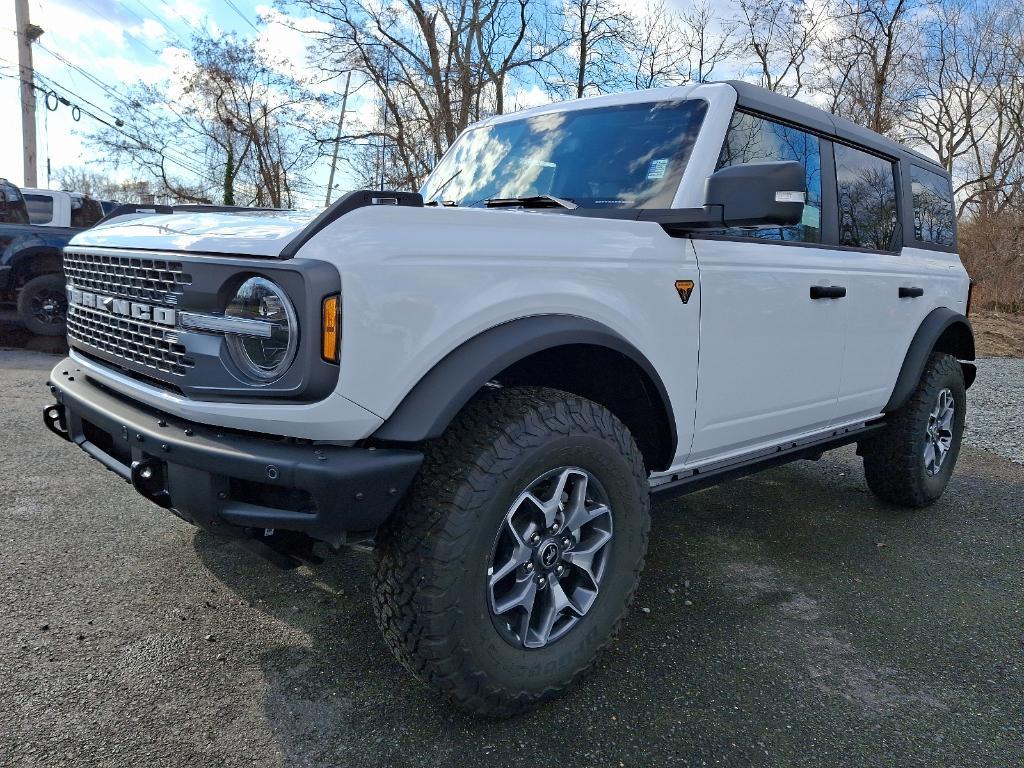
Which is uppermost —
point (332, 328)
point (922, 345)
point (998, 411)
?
point (332, 328)

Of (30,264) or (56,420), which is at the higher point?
(30,264)

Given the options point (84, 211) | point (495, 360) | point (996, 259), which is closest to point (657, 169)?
point (495, 360)

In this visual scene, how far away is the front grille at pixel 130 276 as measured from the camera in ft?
6.83

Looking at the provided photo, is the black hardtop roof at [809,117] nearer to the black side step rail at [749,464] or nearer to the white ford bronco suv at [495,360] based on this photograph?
the white ford bronco suv at [495,360]

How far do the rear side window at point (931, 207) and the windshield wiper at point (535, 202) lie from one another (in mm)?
2462

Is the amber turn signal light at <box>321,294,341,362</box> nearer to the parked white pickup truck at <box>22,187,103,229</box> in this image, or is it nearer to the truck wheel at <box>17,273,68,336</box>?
the truck wheel at <box>17,273,68,336</box>

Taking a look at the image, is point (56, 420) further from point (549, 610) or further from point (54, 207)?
point (54, 207)

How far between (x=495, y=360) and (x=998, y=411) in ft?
25.5

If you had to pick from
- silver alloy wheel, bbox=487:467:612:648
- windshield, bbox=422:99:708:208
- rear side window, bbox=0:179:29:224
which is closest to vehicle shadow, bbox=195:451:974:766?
silver alloy wheel, bbox=487:467:612:648

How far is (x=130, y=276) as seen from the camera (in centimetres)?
230

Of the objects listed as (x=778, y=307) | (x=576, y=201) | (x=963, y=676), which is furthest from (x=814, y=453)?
(x=576, y=201)

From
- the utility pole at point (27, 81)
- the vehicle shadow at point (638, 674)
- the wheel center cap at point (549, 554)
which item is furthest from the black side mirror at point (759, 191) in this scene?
the utility pole at point (27, 81)

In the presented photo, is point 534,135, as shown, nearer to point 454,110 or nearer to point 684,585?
point 684,585

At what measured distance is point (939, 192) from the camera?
4.70 m
